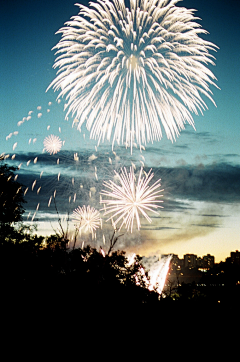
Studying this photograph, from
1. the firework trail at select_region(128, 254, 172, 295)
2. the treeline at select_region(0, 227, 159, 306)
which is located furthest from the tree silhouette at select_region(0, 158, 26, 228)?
the firework trail at select_region(128, 254, 172, 295)

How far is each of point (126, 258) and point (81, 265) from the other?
6.48 m

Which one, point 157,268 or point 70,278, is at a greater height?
point 157,268

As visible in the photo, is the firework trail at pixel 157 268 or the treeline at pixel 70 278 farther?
the firework trail at pixel 157 268

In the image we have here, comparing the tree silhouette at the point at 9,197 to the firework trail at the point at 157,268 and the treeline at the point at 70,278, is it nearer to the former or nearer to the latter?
the treeline at the point at 70,278

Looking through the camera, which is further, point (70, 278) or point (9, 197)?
point (9, 197)

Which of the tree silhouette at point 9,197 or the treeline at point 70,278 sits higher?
the tree silhouette at point 9,197

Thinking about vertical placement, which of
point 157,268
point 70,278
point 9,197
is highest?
point 9,197

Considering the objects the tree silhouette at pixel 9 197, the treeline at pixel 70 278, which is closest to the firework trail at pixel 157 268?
the treeline at pixel 70 278

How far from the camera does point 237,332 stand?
34.2 feet

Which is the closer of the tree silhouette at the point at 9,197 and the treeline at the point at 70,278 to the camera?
the treeline at the point at 70,278

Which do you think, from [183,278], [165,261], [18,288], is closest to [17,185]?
[165,261]

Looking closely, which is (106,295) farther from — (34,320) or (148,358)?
(148,358)

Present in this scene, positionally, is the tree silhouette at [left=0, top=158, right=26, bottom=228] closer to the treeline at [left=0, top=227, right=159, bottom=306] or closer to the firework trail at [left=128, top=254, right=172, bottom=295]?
the treeline at [left=0, top=227, right=159, bottom=306]

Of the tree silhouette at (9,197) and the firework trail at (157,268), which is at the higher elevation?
the tree silhouette at (9,197)
